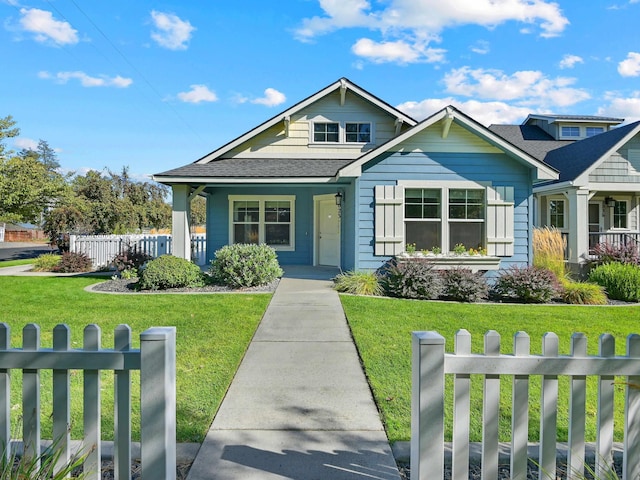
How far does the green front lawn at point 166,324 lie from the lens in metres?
3.57

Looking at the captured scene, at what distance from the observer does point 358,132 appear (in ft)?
46.7

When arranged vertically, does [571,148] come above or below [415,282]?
above

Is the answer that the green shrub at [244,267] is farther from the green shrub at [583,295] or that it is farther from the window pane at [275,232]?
the green shrub at [583,295]

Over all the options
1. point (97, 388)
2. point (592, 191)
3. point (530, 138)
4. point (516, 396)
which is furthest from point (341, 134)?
point (97, 388)

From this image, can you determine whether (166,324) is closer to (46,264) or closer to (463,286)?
(463,286)

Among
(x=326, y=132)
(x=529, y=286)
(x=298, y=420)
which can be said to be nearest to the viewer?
(x=298, y=420)

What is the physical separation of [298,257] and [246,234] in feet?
6.41

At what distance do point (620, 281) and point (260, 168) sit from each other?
9.67m

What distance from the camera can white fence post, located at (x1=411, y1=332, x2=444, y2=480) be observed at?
2.09 meters

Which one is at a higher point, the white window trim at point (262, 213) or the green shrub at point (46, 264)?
the white window trim at point (262, 213)

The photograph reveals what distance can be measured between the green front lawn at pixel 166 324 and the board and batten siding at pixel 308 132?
649 cm

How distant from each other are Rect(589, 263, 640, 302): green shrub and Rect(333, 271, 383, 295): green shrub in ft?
17.5

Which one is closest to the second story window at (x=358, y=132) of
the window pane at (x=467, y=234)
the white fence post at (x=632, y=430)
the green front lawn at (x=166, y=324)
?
the window pane at (x=467, y=234)

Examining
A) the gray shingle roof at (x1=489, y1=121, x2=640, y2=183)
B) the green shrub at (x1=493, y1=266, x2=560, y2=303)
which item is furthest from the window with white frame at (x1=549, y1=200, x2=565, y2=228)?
the green shrub at (x1=493, y1=266, x2=560, y2=303)
